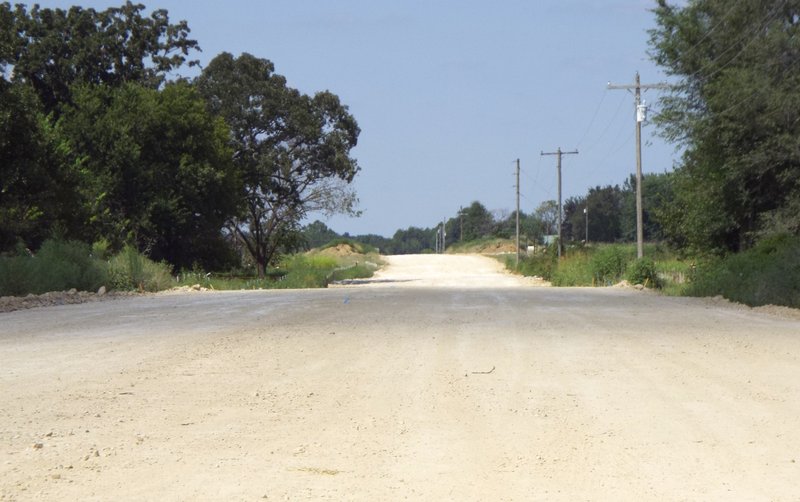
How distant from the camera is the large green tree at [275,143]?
57.1 metres

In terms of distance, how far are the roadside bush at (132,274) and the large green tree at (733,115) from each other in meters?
16.8

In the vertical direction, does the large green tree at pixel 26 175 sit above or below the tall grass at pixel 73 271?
above

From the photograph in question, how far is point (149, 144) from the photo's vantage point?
1804 inches

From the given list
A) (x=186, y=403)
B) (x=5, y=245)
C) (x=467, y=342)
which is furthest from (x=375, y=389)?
(x=5, y=245)

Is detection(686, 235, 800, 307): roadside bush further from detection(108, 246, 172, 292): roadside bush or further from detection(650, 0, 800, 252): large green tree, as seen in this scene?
detection(108, 246, 172, 292): roadside bush

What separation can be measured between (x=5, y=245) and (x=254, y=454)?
93.3ft

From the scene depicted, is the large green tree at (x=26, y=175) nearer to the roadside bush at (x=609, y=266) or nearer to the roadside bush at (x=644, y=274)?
the roadside bush at (x=644, y=274)

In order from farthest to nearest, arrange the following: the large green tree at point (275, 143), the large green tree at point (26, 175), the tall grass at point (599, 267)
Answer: the large green tree at point (275, 143)
the tall grass at point (599, 267)
the large green tree at point (26, 175)

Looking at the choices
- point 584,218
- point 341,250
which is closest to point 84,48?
point 341,250

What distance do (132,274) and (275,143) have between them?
26.5 metres

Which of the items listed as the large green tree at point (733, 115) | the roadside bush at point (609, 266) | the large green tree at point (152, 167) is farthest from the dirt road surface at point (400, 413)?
the large green tree at point (152, 167)

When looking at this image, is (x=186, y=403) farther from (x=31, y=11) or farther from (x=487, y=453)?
(x=31, y=11)

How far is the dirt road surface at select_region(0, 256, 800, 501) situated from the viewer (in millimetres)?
6480

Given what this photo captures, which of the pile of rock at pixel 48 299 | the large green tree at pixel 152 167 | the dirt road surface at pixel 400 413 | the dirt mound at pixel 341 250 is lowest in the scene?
the dirt road surface at pixel 400 413
